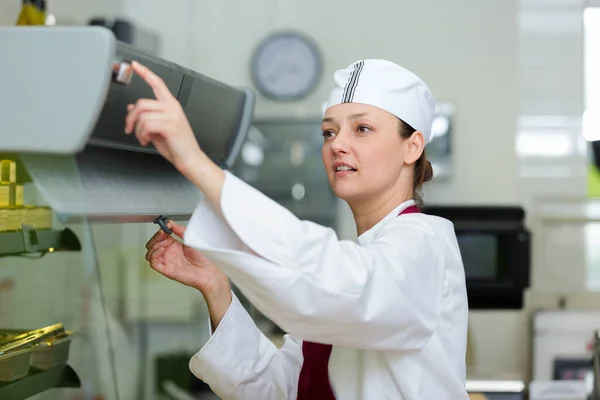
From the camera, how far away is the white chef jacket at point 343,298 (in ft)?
3.57

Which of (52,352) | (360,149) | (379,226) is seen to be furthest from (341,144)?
(52,352)

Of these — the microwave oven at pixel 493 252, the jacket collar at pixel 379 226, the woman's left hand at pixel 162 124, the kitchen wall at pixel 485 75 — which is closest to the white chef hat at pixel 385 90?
the jacket collar at pixel 379 226

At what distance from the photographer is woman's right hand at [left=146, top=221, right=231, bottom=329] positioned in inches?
58.5

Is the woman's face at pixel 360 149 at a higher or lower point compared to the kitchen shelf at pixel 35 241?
higher

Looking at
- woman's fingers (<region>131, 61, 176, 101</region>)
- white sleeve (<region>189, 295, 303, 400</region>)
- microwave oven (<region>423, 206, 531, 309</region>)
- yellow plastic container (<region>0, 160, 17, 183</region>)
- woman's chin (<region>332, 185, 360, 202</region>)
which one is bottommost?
microwave oven (<region>423, 206, 531, 309</region>)

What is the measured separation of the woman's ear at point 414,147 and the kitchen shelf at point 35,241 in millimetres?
576

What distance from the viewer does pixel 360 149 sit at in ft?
4.61

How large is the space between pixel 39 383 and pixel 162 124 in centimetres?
51

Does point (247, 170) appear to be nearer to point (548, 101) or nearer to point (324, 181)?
point (324, 181)

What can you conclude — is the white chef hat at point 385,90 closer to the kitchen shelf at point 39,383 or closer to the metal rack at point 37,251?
the metal rack at point 37,251

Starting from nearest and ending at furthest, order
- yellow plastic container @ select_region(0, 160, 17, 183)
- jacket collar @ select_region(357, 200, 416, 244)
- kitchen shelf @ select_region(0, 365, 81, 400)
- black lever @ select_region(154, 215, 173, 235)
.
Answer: yellow plastic container @ select_region(0, 160, 17, 183) < kitchen shelf @ select_region(0, 365, 81, 400) < black lever @ select_region(154, 215, 173, 235) < jacket collar @ select_region(357, 200, 416, 244)

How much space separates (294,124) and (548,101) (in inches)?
47.3

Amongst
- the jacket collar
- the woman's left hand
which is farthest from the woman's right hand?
the woman's left hand

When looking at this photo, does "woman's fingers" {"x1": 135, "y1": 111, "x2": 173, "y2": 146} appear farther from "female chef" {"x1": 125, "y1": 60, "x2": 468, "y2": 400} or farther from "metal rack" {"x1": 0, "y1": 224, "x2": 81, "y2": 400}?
"metal rack" {"x1": 0, "y1": 224, "x2": 81, "y2": 400}
